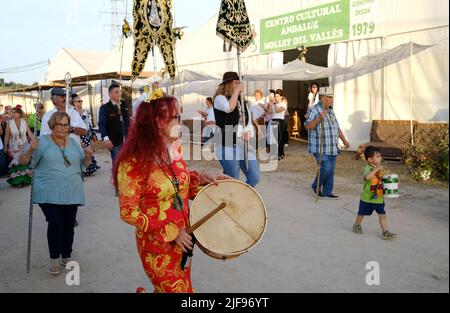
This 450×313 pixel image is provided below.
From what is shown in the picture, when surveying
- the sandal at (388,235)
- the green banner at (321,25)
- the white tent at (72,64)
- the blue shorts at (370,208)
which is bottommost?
the sandal at (388,235)

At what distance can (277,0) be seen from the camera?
50.8ft

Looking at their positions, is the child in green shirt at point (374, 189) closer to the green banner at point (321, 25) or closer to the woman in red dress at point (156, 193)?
the woman in red dress at point (156, 193)

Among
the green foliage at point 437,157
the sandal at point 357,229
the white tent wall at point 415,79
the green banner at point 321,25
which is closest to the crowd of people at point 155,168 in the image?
the sandal at point 357,229

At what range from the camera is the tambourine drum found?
105 inches

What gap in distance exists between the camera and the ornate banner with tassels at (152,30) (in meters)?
6.35

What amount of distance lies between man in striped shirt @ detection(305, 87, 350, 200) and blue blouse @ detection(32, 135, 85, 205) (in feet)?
13.0

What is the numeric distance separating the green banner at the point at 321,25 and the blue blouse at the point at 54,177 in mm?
10652

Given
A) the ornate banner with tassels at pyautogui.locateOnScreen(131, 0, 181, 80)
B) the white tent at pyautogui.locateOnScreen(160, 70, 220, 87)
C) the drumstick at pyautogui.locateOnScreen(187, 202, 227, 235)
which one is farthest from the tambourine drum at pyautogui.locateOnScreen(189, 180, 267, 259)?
the white tent at pyautogui.locateOnScreen(160, 70, 220, 87)

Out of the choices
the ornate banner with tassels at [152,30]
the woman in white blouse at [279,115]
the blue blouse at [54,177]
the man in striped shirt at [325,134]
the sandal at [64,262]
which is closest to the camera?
the blue blouse at [54,177]

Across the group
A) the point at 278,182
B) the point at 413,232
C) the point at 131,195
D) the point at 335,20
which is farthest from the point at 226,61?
the point at 131,195

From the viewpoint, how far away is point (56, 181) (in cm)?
433

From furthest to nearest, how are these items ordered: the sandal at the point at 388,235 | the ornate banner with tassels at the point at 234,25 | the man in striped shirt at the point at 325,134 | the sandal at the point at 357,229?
the man in striped shirt at the point at 325,134 → the ornate banner with tassels at the point at 234,25 → the sandal at the point at 357,229 → the sandal at the point at 388,235

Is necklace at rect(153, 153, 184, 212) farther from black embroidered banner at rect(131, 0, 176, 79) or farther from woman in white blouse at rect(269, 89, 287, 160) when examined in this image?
woman in white blouse at rect(269, 89, 287, 160)
